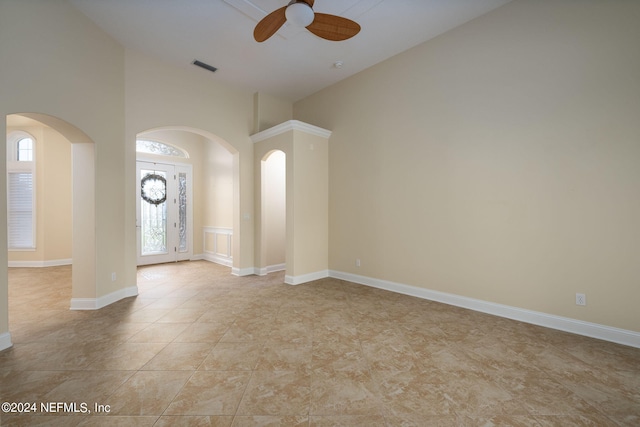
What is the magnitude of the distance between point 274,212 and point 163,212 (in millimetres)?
2921

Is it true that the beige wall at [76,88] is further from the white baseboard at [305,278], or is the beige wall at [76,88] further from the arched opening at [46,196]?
the arched opening at [46,196]

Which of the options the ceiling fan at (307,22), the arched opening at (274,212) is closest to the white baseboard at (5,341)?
the arched opening at (274,212)

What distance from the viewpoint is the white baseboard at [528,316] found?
2523 mm

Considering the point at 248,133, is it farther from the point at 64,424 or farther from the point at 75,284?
the point at 64,424

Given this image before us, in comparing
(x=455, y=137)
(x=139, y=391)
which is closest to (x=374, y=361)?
(x=139, y=391)

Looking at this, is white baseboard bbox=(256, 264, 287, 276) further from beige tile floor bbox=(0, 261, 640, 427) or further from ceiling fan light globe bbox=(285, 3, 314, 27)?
ceiling fan light globe bbox=(285, 3, 314, 27)

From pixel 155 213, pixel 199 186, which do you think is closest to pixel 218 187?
pixel 199 186

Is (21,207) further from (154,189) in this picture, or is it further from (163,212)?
(163,212)

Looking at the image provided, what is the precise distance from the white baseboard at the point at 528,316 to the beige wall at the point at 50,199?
→ 7.39 m

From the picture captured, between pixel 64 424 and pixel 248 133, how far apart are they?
484 cm

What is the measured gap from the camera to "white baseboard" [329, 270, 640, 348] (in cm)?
252

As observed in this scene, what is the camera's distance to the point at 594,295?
2641 mm

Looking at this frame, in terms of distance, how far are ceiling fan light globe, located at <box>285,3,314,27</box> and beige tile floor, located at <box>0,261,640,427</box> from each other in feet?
9.62

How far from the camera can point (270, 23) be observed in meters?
2.48
